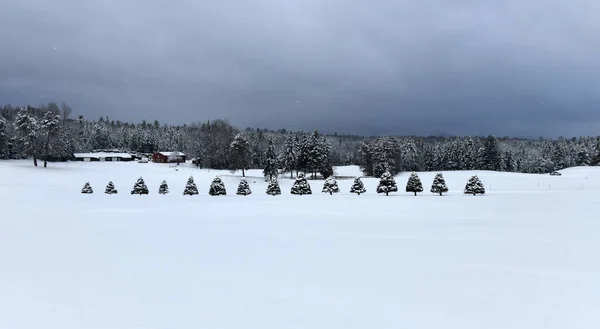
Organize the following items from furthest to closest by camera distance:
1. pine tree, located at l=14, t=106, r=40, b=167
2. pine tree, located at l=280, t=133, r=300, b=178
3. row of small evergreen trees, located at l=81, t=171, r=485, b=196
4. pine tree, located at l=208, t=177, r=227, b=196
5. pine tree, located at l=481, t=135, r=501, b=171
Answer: pine tree, located at l=481, t=135, r=501, b=171
pine tree, located at l=280, t=133, r=300, b=178
pine tree, located at l=14, t=106, r=40, b=167
row of small evergreen trees, located at l=81, t=171, r=485, b=196
pine tree, located at l=208, t=177, r=227, b=196

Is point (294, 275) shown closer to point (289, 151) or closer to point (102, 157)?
point (289, 151)

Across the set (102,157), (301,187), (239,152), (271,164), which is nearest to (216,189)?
(301,187)

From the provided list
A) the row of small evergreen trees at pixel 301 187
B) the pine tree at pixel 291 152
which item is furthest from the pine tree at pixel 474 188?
the pine tree at pixel 291 152

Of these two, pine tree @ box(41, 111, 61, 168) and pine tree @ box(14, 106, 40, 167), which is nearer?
pine tree @ box(14, 106, 40, 167)

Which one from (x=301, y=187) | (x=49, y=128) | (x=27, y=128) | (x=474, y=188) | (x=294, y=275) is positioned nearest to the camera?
(x=294, y=275)

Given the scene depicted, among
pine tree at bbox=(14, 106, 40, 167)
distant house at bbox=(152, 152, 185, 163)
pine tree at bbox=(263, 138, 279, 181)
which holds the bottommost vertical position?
pine tree at bbox=(263, 138, 279, 181)

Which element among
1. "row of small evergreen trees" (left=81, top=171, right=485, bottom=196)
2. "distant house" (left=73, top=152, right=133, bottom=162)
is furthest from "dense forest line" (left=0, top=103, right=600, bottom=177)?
"row of small evergreen trees" (left=81, top=171, right=485, bottom=196)

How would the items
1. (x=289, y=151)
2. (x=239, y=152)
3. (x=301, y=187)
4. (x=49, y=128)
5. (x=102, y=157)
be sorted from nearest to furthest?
(x=301, y=187), (x=49, y=128), (x=239, y=152), (x=289, y=151), (x=102, y=157)

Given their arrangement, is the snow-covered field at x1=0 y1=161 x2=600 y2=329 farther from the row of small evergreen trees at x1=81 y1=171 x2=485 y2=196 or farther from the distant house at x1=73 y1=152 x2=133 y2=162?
the distant house at x1=73 y1=152 x2=133 y2=162

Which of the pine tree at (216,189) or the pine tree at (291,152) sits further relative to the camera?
the pine tree at (291,152)

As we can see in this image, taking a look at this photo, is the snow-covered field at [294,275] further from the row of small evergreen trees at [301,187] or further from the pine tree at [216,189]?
the row of small evergreen trees at [301,187]

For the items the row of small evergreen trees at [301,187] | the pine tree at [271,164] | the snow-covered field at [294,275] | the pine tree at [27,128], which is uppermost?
the pine tree at [27,128]

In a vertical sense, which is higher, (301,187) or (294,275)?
(301,187)

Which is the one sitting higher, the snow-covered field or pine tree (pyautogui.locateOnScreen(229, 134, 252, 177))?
pine tree (pyautogui.locateOnScreen(229, 134, 252, 177))
